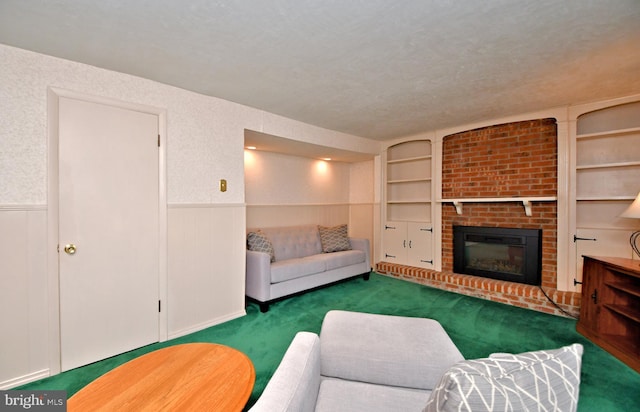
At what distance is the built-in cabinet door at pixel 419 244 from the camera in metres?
4.37

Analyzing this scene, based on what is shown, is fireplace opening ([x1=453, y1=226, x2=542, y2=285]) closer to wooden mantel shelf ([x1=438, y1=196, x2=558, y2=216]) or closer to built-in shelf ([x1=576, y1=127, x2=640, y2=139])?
wooden mantel shelf ([x1=438, y1=196, x2=558, y2=216])

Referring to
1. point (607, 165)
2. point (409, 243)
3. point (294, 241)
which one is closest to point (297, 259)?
point (294, 241)

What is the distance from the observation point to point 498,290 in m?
3.46

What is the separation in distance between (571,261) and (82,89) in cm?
501

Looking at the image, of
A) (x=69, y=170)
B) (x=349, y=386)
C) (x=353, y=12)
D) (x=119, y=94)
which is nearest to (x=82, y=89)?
(x=119, y=94)

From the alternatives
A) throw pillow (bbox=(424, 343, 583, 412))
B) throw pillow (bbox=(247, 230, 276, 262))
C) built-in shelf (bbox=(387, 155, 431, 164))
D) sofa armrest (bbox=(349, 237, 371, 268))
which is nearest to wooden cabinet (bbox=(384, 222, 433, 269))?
sofa armrest (bbox=(349, 237, 371, 268))

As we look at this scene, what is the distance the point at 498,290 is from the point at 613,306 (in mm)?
1116

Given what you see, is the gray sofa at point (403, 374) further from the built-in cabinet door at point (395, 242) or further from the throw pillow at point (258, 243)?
the built-in cabinet door at point (395, 242)

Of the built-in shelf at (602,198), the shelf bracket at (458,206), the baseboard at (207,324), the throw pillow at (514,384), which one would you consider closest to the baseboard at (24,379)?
the baseboard at (207,324)

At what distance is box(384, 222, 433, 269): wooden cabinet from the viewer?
14.4 feet

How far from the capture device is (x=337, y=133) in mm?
4172

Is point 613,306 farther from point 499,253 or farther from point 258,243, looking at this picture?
point 258,243

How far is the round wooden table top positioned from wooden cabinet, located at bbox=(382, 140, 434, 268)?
3.61 metres

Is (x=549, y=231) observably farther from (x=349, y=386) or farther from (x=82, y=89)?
(x=82, y=89)
